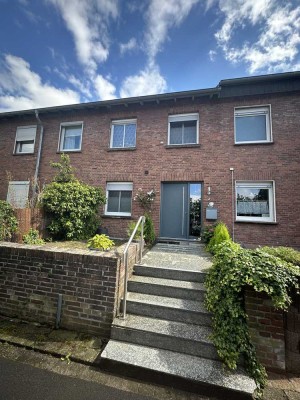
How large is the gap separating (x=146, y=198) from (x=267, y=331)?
5.72 meters

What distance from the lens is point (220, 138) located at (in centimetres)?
754

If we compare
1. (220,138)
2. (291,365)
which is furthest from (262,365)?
(220,138)

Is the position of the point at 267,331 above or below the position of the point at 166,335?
above

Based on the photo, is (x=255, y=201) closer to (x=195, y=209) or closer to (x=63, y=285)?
(x=195, y=209)

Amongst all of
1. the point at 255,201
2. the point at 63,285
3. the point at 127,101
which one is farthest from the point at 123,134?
the point at 63,285

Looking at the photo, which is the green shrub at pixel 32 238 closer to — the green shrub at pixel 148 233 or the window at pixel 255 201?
the green shrub at pixel 148 233

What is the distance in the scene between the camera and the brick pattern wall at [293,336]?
261 centimetres

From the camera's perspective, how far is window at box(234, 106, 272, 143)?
738 centimetres

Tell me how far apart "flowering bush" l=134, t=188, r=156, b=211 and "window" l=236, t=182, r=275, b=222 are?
130 inches

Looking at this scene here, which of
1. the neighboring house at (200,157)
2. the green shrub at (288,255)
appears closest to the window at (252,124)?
the neighboring house at (200,157)

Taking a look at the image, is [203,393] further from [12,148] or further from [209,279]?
[12,148]

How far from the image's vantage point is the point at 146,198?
770 centimetres

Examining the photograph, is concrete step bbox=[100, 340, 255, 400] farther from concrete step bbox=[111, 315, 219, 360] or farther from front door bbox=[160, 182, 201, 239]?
front door bbox=[160, 182, 201, 239]

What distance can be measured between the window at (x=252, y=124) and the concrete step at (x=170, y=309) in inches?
261
